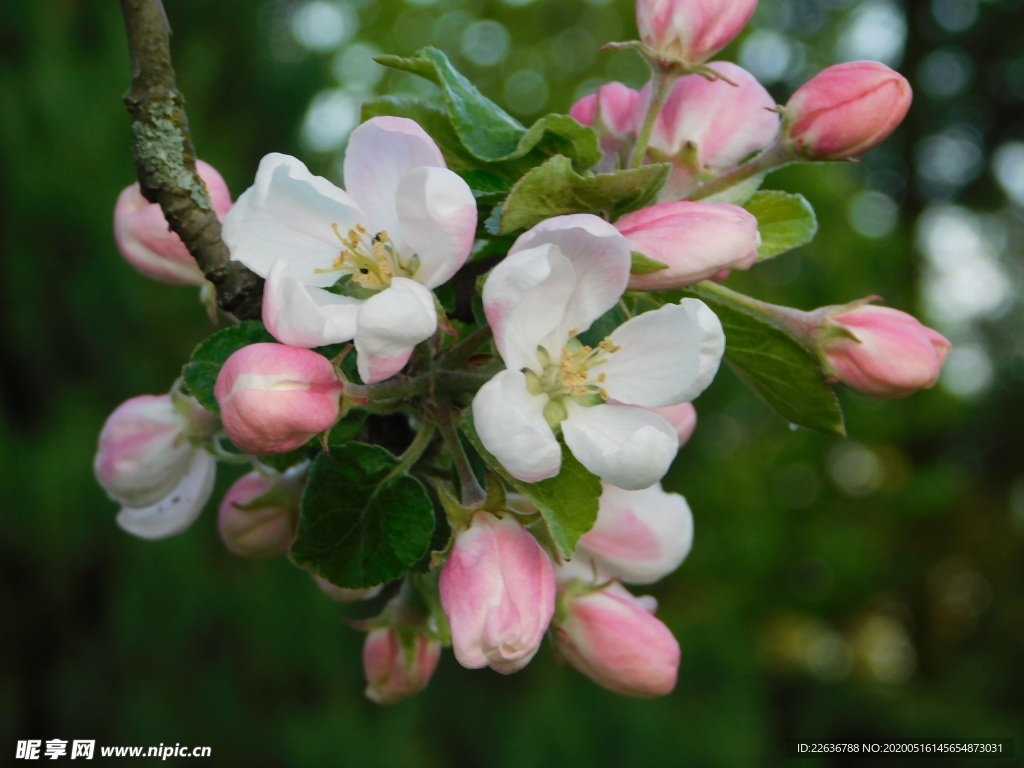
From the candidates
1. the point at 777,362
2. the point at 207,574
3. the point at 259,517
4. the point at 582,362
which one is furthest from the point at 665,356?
the point at 207,574

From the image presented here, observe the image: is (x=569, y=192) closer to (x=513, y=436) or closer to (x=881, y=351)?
(x=513, y=436)

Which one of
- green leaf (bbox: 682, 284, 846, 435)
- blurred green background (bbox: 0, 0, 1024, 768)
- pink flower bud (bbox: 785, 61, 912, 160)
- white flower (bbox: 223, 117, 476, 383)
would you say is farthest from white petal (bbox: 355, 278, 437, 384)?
blurred green background (bbox: 0, 0, 1024, 768)

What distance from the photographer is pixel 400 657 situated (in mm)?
938

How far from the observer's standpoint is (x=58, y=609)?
8.83 feet

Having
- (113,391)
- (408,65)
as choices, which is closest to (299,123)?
(113,391)

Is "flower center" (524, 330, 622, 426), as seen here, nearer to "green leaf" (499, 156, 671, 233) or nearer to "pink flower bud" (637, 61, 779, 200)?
"green leaf" (499, 156, 671, 233)

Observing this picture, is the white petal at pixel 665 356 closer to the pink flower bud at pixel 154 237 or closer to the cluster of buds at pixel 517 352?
the cluster of buds at pixel 517 352

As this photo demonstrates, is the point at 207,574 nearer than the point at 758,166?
No

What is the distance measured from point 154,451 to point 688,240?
494 mm

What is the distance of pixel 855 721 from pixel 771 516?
226cm

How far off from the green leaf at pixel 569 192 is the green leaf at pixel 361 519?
0.21 metres

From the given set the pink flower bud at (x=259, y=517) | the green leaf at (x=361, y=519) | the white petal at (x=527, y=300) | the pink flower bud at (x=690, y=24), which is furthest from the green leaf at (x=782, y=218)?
the pink flower bud at (x=259, y=517)

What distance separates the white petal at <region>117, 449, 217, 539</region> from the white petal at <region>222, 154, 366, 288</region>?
0.26m

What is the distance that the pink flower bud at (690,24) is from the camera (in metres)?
0.80
